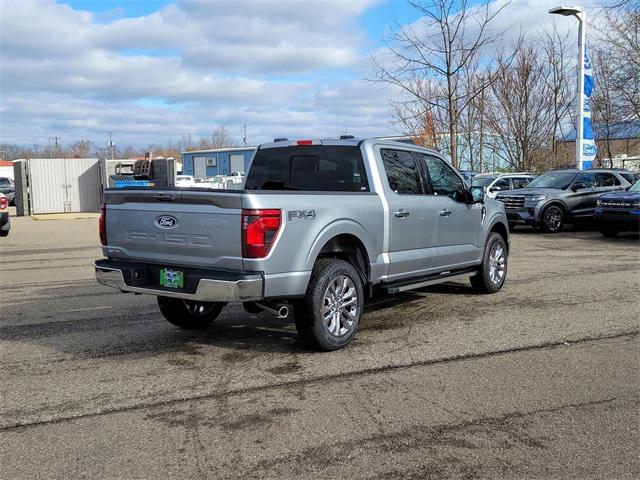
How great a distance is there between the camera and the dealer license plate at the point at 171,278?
5.44m

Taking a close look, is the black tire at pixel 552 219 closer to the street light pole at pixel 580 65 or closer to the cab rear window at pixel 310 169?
the street light pole at pixel 580 65

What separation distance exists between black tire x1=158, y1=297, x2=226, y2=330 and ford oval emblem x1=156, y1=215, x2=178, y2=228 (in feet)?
4.40

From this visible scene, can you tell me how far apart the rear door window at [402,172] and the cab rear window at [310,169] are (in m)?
0.36

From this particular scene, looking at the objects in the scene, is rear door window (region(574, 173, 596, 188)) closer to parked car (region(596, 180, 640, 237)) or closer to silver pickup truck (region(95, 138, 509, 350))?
parked car (region(596, 180, 640, 237))

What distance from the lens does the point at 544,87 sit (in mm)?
29922

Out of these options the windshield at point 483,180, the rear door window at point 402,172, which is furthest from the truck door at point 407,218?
the windshield at point 483,180

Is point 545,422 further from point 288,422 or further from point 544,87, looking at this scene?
point 544,87

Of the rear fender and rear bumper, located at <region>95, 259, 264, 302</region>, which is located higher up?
the rear fender

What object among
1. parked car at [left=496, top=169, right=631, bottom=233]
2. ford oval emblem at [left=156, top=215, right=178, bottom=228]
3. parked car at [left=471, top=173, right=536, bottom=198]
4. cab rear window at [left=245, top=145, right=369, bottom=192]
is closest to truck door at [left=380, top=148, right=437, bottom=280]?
cab rear window at [left=245, top=145, right=369, bottom=192]

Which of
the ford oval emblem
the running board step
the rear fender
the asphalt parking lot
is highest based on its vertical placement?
the ford oval emblem

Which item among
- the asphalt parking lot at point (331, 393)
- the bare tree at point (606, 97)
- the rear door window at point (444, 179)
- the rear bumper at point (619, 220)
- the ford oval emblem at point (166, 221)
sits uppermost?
the bare tree at point (606, 97)

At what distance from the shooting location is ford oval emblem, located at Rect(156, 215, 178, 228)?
18.0ft

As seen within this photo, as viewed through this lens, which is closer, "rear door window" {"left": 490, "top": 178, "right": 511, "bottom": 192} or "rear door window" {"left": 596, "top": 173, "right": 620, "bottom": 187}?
"rear door window" {"left": 596, "top": 173, "right": 620, "bottom": 187}

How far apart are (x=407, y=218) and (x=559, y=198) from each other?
41.4 feet
